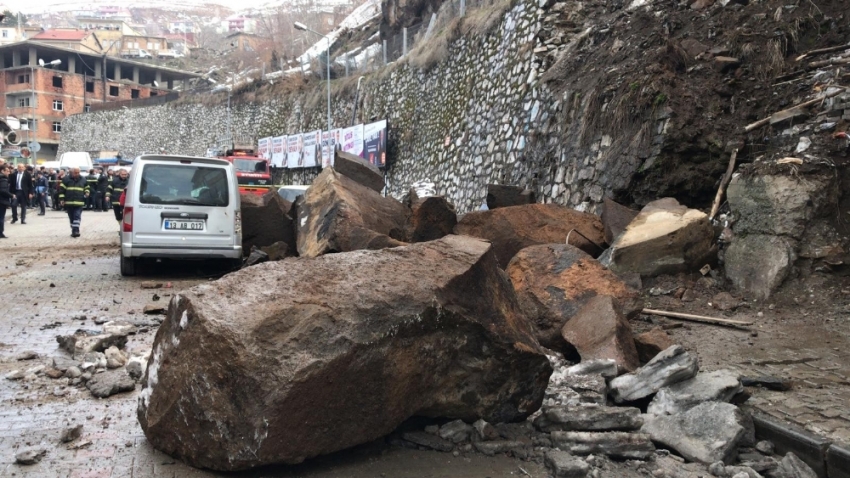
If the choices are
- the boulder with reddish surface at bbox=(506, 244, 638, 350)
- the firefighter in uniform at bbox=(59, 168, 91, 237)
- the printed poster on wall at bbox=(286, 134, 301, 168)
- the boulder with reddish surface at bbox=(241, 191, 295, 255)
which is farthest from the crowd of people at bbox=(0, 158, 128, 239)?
the boulder with reddish surface at bbox=(506, 244, 638, 350)

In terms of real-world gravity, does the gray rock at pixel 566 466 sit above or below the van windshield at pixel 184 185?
below

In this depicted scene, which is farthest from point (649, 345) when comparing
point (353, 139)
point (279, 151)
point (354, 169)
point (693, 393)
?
point (279, 151)

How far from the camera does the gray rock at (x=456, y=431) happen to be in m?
3.92

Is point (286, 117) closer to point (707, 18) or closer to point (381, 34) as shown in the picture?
point (381, 34)

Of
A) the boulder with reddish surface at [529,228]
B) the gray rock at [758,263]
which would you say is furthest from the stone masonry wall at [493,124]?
the gray rock at [758,263]

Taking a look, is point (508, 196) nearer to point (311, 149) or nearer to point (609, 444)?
point (609, 444)

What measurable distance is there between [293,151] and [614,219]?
30191 millimetres

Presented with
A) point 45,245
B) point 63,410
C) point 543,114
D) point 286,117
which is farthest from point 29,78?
point 63,410

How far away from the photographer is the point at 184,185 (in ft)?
33.5

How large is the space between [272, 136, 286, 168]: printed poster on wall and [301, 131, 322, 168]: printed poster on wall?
272 cm

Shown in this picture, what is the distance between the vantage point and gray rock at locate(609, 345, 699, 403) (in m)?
4.38

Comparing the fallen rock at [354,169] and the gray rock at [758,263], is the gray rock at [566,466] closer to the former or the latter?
the gray rock at [758,263]

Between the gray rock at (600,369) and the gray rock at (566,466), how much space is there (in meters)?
0.97

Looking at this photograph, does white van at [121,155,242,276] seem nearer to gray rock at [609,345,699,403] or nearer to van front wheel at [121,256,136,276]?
van front wheel at [121,256,136,276]
